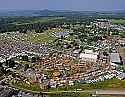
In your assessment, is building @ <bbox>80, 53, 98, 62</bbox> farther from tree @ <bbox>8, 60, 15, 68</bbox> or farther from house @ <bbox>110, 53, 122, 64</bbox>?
tree @ <bbox>8, 60, 15, 68</bbox>

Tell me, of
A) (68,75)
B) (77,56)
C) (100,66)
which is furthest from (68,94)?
(77,56)

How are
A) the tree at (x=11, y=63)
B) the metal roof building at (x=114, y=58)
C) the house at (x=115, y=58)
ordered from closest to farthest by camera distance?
the tree at (x=11, y=63), the house at (x=115, y=58), the metal roof building at (x=114, y=58)

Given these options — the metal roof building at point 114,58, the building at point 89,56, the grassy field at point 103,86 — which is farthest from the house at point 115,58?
the grassy field at point 103,86

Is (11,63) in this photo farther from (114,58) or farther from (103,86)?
(114,58)

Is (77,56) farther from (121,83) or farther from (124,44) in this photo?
(124,44)

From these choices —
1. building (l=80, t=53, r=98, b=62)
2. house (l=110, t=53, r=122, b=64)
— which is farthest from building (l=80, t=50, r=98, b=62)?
house (l=110, t=53, r=122, b=64)

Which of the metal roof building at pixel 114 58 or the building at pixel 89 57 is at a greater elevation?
the building at pixel 89 57

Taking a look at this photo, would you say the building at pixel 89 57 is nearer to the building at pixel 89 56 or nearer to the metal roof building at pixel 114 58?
the building at pixel 89 56

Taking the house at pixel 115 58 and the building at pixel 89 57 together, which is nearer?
the house at pixel 115 58

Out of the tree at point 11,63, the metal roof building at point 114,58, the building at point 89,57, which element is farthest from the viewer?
the building at point 89,57

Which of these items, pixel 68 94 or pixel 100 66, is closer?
pixel 68 94

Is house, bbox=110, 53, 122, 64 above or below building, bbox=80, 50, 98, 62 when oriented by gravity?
below
